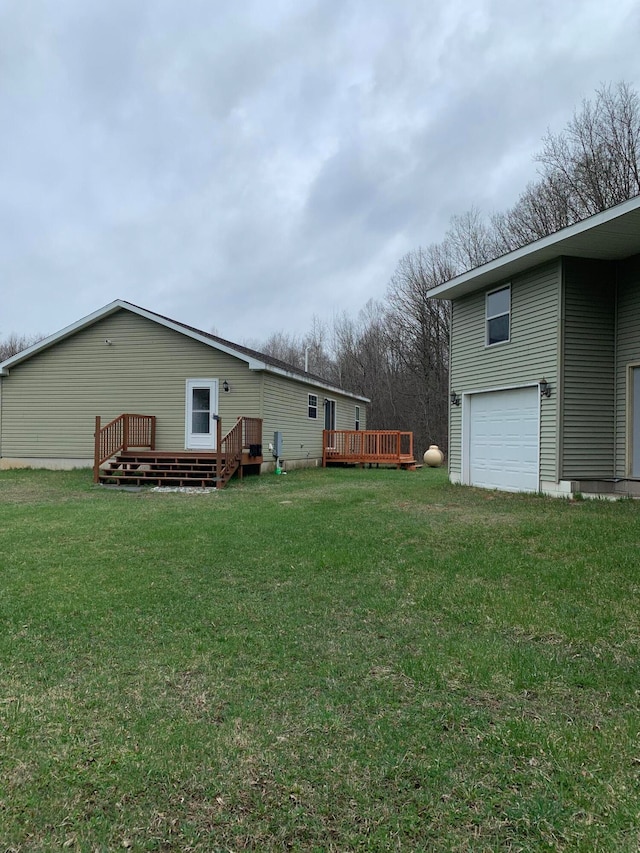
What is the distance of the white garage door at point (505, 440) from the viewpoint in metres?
10.3

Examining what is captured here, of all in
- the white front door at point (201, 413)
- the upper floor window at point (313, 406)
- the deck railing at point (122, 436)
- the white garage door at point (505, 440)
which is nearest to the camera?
the white garage door at point (505, 440)

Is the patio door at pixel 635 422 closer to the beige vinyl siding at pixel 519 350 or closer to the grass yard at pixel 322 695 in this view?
the beige vinyl siding at pixel 519 350

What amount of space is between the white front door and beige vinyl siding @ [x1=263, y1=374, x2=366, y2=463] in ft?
4.60

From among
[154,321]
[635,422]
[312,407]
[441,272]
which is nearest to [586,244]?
[635,422]

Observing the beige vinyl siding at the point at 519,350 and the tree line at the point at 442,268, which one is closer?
the beige vinyl siding at the point at 519,350

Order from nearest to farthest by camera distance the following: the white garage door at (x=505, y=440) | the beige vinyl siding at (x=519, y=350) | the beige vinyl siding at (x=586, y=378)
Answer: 1. the beige vinyl siding at (x=586, y=378)
2. the beige vinyl siding at (x=519, y=350)
3. the white garage door at (x=505, y=440)

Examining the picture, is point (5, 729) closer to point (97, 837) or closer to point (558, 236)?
point (97, 837)

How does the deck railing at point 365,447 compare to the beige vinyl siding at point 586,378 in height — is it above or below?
below

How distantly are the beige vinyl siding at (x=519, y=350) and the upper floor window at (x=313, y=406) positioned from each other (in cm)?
683

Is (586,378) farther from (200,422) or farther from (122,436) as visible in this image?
(122,436)

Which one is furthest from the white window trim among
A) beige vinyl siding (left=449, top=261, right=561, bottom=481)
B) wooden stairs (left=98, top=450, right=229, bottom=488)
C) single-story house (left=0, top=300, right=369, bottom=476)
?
beige vinyl siding (left=449, top=261, right=561, bottom=481)

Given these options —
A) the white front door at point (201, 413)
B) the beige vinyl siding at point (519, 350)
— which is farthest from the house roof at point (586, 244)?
the white front door at point (201, 413)

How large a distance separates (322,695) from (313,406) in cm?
1642

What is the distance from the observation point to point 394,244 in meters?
32.5
